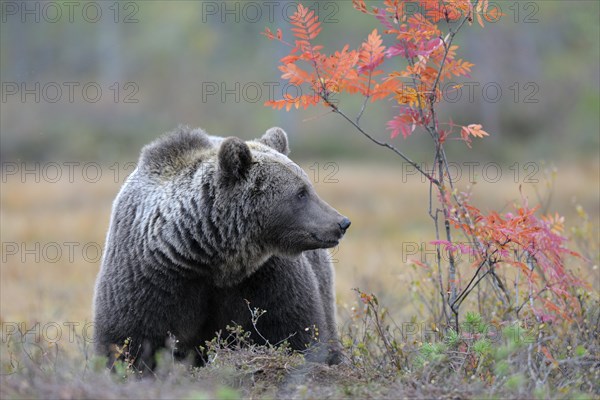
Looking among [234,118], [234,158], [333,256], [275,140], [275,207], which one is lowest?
[333,256]

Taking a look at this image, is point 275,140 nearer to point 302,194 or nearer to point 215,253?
point 302,194

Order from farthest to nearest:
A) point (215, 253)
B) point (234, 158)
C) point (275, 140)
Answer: point (275, 140)
point (215, 253)
point (234, 158)

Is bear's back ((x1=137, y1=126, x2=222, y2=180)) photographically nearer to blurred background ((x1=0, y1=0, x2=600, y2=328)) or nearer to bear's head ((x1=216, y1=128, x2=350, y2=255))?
bear's head ((x1=216, y1=128, x2=350, y2=255))

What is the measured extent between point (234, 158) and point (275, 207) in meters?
0.45

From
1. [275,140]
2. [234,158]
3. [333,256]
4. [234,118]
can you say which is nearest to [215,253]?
[234,158]

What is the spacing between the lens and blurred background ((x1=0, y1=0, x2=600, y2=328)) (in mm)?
17453

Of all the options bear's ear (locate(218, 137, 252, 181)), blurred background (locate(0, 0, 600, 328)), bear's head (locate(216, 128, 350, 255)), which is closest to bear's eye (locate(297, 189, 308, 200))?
bear's head (locate(216, 128, 350, 255))

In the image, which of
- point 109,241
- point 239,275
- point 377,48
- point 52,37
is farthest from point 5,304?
point 52,37

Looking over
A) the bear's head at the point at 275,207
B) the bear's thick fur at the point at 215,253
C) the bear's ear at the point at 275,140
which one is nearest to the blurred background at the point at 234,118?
the bear's ear at the point at 275,140

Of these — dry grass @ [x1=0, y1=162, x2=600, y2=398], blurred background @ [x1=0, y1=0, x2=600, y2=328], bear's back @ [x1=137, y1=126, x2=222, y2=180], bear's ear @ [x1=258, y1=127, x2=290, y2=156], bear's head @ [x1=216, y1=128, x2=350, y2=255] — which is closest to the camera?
dry grass @ [x1=0, y1=162, x2=600, y2=398]

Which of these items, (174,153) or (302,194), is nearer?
(302,194)

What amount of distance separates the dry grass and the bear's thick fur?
60cm

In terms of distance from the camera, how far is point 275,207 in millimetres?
5891

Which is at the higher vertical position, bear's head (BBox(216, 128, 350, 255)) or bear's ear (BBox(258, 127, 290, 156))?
bear's ear (BBox(258, 127, 290, 156))
